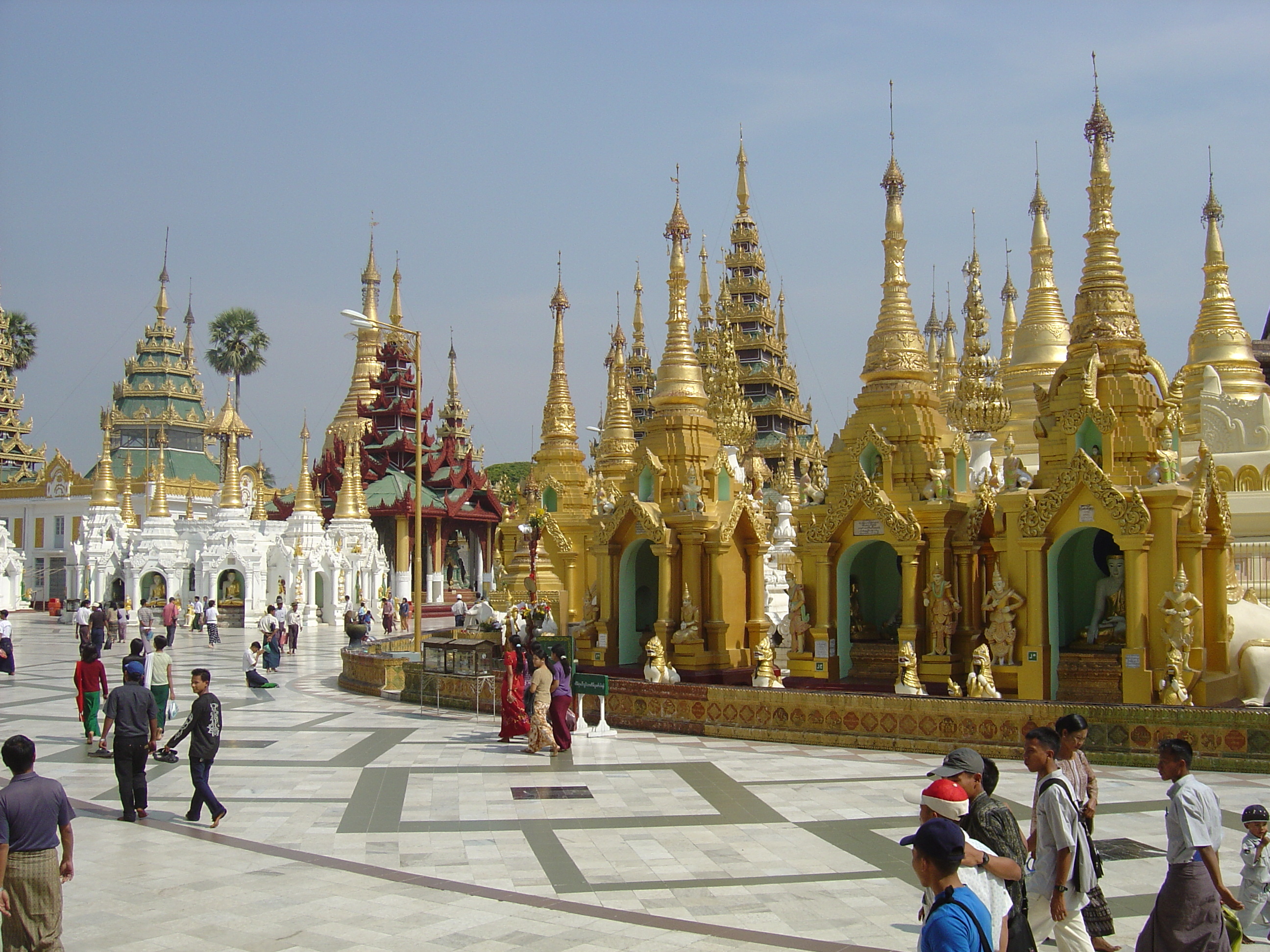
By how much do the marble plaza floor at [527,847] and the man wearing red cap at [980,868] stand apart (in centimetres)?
246

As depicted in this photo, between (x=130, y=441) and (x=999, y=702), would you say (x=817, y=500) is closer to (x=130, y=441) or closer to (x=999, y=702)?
(x=999, y=702)

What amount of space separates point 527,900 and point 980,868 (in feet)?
13.8

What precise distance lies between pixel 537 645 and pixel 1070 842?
11.0m

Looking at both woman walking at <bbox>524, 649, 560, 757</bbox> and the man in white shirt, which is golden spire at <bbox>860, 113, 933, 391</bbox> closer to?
woman walking at <bbox>524, 649, 560, 757</bbox>

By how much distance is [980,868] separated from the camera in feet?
16.3

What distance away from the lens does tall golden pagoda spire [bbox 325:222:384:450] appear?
221 ft

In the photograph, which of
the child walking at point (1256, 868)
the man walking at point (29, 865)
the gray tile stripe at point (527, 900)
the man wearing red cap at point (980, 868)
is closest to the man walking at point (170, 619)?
the gray tile stripe at point (527, 900)

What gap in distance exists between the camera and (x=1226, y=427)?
25.1 meters

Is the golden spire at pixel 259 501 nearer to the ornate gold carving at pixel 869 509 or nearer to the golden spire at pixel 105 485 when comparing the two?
the golden spire at pixel 105 485

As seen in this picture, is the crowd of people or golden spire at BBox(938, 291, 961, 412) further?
golden spire at BBox(938, 291, 961, 412)

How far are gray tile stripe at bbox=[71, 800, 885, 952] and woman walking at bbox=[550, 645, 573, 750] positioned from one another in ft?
17.5

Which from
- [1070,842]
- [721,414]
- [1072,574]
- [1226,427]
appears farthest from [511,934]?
[721,414]

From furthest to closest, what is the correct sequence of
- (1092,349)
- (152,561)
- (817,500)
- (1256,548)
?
(152,561) < (1256,548) < (817,500) < (1092,349)

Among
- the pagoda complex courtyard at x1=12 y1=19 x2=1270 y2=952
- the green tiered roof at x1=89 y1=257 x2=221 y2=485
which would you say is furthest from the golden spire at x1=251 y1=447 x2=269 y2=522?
the pagoda complex courtyard at x1=12 y1=19 x2=1270 y2=952
